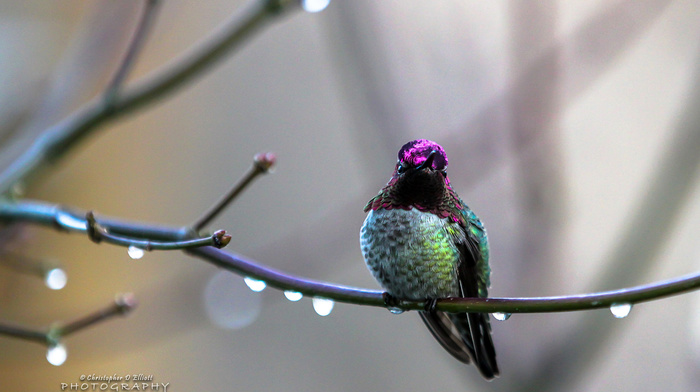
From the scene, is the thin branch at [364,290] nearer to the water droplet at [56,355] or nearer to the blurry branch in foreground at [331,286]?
the blurry branch in foreground at [331,286]

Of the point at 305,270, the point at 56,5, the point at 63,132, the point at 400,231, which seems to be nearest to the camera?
the point at 400,231

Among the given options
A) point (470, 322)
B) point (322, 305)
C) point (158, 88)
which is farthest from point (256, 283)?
point (158, 88)

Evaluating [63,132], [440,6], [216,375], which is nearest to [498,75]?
[440,6]

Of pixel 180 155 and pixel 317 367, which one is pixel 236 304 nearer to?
pixel 317 367

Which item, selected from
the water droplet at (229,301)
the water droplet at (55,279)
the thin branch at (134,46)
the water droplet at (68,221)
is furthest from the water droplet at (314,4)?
the water droplet at (229,301)

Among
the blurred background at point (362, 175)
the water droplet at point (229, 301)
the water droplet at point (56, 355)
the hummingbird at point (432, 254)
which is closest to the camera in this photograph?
the hummingbird at point (432, 254)

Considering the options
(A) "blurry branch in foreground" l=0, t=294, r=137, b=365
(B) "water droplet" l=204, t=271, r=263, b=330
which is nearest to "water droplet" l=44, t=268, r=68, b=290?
(A) "blurry branch in foreground" l=0, t=294, r=137, b=365
